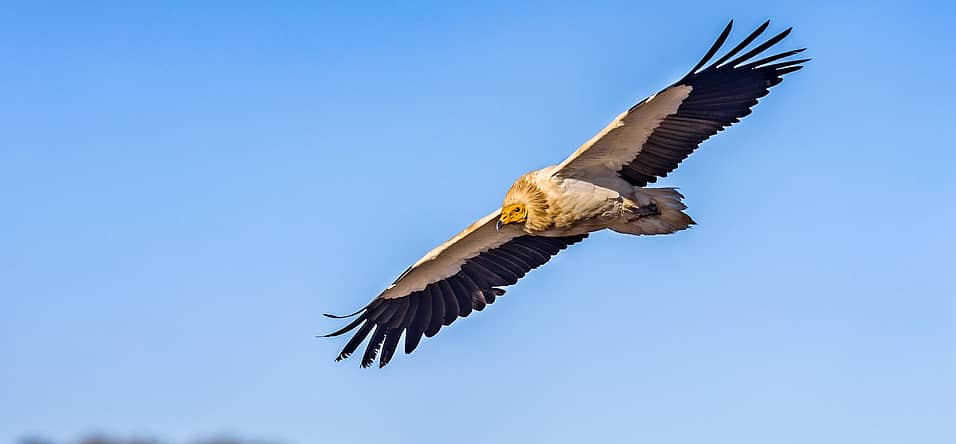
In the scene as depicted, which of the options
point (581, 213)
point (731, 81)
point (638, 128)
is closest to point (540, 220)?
point (581, 213)

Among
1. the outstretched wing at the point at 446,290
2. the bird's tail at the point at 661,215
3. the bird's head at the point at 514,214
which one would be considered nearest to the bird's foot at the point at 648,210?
the bird's tail at the point at 661,215

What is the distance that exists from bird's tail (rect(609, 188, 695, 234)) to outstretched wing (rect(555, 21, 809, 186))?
0.36 metres

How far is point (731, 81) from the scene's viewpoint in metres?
12.9

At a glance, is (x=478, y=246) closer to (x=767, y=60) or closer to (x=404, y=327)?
(x=404, y=327)

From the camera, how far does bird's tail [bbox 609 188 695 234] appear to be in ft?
43.6

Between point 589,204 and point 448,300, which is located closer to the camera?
point 589,204

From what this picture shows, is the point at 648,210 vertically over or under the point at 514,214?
under

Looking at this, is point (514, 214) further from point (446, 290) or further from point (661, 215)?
point (446, 290)

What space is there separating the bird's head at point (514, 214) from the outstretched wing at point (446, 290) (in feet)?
5.03

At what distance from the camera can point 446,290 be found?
1521 centimetres

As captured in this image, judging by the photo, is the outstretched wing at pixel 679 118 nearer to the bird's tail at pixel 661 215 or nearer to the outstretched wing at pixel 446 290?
the bird's tail at pixel 661 215

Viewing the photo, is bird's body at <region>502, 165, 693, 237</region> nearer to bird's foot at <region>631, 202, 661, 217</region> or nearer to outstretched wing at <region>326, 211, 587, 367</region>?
bird's foot at <region>631, 202, 661, 217</region>

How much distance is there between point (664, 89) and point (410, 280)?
153 inches

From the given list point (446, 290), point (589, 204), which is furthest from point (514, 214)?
point (446, 290)
